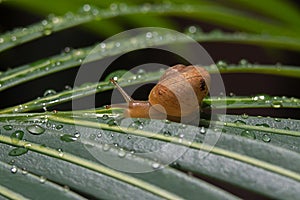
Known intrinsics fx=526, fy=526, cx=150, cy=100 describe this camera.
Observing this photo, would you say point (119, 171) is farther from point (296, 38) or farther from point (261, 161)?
point (296, 38)

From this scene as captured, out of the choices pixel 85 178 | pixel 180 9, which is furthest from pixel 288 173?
pixel 180 9

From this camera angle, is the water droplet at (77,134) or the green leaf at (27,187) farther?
the water droplet at (77,134)

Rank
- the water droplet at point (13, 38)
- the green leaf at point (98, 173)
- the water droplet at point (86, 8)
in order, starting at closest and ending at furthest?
the green leaf at point (98, 173) → the water droplet at point (13, 38) → the water droplet at point (86, 8)

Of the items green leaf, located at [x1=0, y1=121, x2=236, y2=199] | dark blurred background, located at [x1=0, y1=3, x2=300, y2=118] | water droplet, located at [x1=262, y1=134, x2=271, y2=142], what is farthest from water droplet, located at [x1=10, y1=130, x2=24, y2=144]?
dark blurred background, located at [x1=0, y1=3, x2=300, y2=118]

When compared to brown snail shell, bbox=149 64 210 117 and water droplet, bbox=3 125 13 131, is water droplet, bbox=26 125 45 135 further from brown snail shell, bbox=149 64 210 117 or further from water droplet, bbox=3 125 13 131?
brown snail shell, bbox=149 64 210 117

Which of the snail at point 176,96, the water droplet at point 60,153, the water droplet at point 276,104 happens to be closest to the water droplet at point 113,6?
the snail at point 176,96

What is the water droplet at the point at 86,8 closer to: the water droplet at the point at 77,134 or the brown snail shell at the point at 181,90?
the brown snail shell at the point at 181,90
